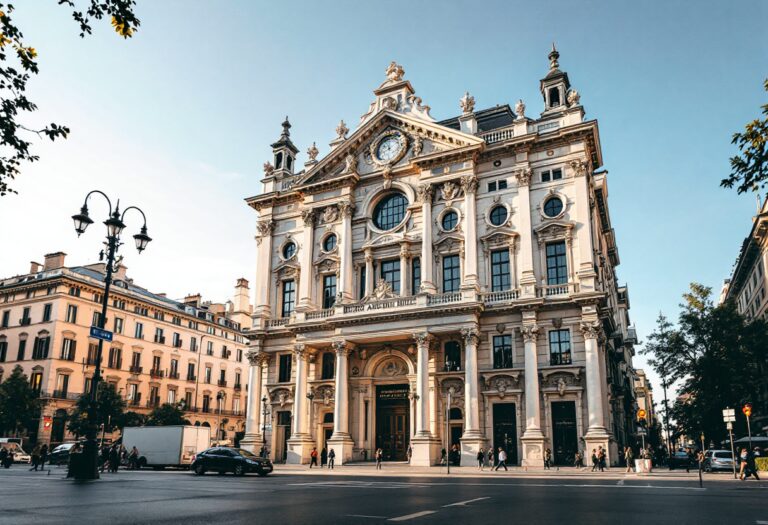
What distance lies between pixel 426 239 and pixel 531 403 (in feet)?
41.2

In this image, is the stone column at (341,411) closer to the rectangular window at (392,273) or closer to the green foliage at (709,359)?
the rectangular window at (392,273)

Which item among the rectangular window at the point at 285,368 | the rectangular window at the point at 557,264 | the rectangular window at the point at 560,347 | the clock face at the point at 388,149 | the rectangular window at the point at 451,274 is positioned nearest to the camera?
the rectangular window at the point at 560,347

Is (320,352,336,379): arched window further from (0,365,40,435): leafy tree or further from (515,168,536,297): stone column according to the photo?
(0,365,40,435): leafy tree

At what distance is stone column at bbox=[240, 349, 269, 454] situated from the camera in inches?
1737

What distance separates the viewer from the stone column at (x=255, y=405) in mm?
44125

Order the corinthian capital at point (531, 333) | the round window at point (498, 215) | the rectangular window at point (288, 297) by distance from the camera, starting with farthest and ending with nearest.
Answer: the rectangular window at point (288, 297) → the round window at point (498, 215) → the corinthian capital at point (531, 333)

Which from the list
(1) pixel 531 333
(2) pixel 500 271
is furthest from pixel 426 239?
(1) pixel 531 333

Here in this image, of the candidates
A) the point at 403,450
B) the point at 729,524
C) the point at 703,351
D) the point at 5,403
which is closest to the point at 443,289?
the point at 403,450

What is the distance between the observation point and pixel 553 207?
3916 cm

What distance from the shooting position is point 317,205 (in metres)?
46.8

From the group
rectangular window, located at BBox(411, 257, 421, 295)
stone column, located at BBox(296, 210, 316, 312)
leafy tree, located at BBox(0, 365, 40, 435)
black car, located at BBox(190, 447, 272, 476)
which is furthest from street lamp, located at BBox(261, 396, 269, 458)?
leafy tree, located at BBox(0, 365, 40, 435)

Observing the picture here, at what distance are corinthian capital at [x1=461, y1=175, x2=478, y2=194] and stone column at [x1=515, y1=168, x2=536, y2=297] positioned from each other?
279 centimetres

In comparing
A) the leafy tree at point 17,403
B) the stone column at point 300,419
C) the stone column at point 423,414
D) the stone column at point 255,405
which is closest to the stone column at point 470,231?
the stone column at point 423,414

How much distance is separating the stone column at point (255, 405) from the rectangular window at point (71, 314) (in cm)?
2627
